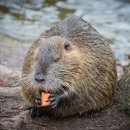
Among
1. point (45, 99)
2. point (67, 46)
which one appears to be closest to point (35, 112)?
point (45, 99)

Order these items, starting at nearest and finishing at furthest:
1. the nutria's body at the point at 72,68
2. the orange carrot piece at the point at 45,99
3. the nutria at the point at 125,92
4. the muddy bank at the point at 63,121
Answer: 1. the nutria's body at the point at 72,68
2. the orange carrot piece at the point at 45,99
3. the muddy bank at the point at 63,121
4. the nutria at the point at 125,92

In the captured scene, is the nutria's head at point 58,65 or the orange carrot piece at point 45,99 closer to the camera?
the nutria's head at point 58,65

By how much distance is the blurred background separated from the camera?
7.95m

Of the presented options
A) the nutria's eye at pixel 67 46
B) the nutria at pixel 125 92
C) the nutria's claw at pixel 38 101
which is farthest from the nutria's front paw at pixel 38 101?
the nutria at pixel 125 92

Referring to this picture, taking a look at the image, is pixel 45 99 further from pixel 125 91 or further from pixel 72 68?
pixel 125 91

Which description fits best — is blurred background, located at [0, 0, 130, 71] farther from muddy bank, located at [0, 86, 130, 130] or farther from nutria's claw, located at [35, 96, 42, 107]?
nutria's claw, located at [35, 96, 42, 107]

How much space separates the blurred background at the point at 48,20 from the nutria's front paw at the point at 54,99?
112 inches

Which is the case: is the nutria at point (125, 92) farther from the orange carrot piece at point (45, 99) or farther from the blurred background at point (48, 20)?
the blurred background at point (48, 20)

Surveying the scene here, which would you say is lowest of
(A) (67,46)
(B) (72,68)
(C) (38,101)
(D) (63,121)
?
(D) (63,121)

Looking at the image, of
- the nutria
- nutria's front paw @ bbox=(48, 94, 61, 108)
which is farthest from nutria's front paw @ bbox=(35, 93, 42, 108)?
the nutria

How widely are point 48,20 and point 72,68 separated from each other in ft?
17.2

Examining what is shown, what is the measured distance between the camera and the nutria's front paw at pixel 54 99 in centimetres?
422

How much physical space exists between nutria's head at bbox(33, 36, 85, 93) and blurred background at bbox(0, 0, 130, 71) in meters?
2.79

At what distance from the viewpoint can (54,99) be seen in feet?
14.0
